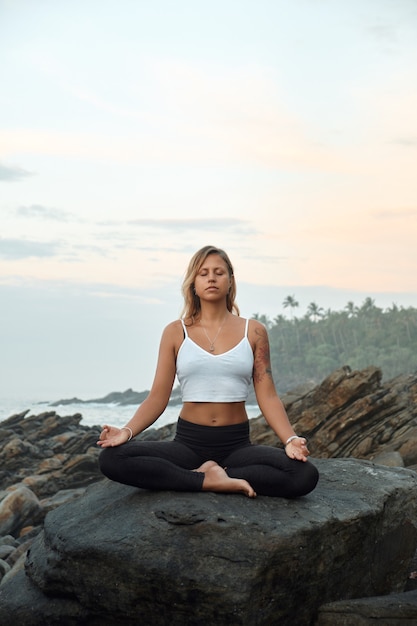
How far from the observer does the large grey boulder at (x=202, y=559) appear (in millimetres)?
5852

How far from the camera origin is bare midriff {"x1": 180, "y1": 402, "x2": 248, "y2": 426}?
6.91 m

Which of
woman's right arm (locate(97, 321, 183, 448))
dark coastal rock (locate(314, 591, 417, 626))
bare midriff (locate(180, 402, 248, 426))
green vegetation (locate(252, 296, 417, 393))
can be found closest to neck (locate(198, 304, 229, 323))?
woman's right arm (locate(97, 321, 183, 448))

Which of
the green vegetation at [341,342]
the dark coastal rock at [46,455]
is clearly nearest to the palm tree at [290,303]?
the green vegetation at [341,342]

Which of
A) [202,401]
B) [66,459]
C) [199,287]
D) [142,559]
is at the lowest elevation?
[66,459]

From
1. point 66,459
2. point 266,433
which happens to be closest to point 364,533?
point 266,433

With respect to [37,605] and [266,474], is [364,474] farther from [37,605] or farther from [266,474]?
[37,605]

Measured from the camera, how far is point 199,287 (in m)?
7.11

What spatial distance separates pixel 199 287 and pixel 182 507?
6.62 feet

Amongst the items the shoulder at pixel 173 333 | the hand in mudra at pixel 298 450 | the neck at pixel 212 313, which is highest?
the neck at pixel 212 313

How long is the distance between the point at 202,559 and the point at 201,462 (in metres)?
1.10

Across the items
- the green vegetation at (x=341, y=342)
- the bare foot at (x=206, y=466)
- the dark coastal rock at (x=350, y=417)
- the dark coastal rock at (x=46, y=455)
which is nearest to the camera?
the bare foot at (x=206, y=466)

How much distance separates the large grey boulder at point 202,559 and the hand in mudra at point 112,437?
0.52 metres

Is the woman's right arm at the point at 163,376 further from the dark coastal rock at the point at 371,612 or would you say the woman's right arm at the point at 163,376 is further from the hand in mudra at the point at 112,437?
the dark coastal rock at the point at 371,612

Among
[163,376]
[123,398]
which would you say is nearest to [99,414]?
[123,398]
